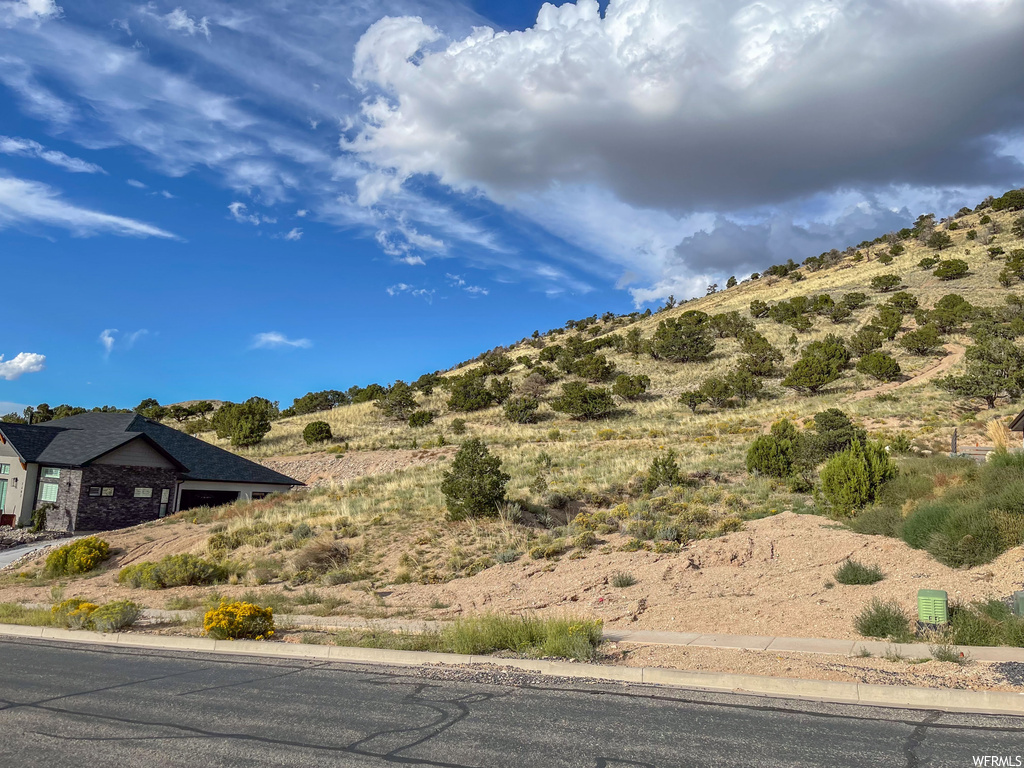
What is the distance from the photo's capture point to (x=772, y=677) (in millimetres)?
8172

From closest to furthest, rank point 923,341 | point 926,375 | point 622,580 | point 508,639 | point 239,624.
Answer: point 508,639 < point 239,624 < point 622,580 < point 926,375 < point 923,341

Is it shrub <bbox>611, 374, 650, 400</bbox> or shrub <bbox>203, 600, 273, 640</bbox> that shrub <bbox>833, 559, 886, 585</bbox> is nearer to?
shrub <bbox>203, 600, 273, 640</bbox>

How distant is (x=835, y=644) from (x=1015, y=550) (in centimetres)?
578

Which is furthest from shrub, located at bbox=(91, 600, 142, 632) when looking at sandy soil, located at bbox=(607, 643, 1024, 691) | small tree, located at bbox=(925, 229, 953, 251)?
small tree, located at bbox=(925, 229, 953, 251)

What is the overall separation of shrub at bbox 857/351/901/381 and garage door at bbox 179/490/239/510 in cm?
4690

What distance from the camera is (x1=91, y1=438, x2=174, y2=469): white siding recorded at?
109ft

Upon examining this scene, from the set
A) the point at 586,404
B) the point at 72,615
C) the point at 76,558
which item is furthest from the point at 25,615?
the point at 586,404

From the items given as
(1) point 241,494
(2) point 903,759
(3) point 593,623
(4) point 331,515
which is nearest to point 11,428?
(1) point 241,494

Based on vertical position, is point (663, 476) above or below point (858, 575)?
above

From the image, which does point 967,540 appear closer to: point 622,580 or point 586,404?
point 622,580

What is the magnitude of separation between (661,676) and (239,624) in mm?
7901

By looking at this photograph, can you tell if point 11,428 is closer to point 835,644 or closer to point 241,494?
point 241,494

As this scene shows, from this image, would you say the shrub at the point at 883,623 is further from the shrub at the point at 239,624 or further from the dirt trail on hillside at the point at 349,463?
the dirt trail on hillside at the point at 349,463

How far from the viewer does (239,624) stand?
1207 centimetres
